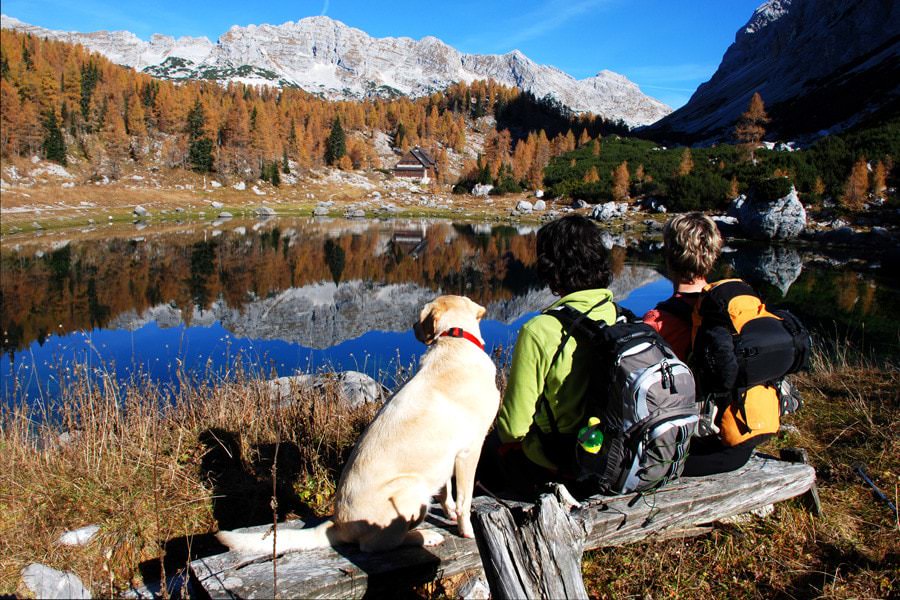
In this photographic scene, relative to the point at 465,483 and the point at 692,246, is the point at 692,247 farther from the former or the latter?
the point at 465,483

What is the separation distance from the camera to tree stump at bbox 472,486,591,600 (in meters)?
1.99

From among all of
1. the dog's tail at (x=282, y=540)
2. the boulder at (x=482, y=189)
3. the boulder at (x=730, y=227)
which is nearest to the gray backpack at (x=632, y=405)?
the dog's tail at (x=282, y=540)

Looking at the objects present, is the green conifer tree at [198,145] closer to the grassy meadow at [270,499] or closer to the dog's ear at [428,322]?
the grassy meadow at [270,499]

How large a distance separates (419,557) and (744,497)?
2021mm

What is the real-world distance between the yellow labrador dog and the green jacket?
0.16m

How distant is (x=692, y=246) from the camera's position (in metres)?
3.23

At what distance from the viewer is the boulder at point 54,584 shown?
1817mm

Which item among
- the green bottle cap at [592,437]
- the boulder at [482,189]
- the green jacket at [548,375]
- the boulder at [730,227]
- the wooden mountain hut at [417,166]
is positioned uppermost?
the wooden mountain hut at [417,166]

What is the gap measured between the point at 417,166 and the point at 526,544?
3623 inches

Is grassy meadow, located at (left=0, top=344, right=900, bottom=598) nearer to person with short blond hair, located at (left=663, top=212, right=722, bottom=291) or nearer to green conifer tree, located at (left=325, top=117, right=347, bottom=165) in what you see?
person with short blond hair, located at (left=663, top=212, right=722, bottom=291)

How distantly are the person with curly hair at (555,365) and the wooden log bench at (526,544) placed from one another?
312mm

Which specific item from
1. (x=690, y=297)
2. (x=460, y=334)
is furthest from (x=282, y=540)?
(x=690, y=297)

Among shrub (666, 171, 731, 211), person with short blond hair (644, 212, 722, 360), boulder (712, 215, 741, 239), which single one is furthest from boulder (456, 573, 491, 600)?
shrub (666, 171, 731, 211)

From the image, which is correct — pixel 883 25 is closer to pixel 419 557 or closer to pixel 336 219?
pixel 336 219
